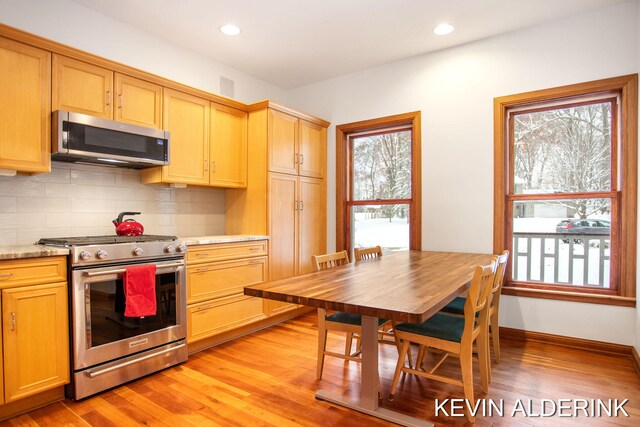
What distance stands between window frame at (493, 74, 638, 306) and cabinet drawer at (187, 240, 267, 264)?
230cm

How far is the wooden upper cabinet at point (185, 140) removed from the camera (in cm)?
316

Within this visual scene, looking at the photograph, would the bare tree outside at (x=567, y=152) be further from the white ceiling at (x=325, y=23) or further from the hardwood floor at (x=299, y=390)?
the hardwood floor at (x=299, y=390)

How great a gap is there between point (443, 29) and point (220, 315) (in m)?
3.31

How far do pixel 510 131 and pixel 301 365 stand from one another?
9.47 feet

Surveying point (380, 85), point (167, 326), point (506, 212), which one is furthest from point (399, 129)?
point (167, 326)

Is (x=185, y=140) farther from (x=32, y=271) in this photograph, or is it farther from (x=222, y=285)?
(x=32, y=271)

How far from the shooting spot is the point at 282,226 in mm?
3887

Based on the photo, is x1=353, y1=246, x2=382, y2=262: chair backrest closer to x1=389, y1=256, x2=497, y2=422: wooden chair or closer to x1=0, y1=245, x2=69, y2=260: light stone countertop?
x1=389, y1=256, x2=497, y2=422: wooden chair

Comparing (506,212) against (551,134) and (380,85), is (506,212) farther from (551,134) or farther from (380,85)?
(380,85)

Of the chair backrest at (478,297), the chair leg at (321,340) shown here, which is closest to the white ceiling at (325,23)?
the chair backrest at (478,297)

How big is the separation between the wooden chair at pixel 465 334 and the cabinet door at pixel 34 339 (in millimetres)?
2065

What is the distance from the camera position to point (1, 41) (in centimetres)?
224

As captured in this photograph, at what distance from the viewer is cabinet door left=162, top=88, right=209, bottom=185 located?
317cm

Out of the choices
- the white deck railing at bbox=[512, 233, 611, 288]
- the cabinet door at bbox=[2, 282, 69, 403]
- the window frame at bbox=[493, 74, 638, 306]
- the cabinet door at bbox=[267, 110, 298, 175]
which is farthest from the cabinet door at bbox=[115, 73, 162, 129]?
the white deck railing at bbox=[512, 233, 611, 288]
